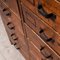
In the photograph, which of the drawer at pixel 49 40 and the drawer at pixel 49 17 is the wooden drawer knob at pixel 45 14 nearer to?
the drawer at pixel 49 17

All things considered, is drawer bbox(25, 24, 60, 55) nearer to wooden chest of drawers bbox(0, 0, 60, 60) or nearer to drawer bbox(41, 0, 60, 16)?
wooden chest of drawers bbox(0, 0, 60, 60)

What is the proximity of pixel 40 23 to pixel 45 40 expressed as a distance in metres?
0.11

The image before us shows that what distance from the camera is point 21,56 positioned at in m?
1.72

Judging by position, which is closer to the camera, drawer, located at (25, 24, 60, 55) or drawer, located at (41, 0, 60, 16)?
drawer, located at (41, 0, 60, 16)

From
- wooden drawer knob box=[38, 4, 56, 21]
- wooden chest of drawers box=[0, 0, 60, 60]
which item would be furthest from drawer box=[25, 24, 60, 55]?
wooden drawer knob box=[38, 4, 56, 21]

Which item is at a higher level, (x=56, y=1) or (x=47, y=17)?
(x=56, y=1)

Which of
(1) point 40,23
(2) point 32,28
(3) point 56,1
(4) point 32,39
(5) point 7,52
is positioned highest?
(3) point 56,1

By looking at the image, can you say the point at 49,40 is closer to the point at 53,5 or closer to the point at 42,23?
the point at 42,23

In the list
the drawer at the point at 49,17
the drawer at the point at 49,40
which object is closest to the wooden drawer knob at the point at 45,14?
the drawer at the point at 49,17

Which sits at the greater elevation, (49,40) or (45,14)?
(45,14)

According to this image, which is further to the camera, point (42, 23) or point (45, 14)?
point (42, 23)

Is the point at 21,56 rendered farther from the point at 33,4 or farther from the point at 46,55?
the point at 33,4

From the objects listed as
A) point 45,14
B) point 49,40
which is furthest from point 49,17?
point 49,40

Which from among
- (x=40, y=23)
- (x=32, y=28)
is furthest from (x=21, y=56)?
(x=40, y=23)
